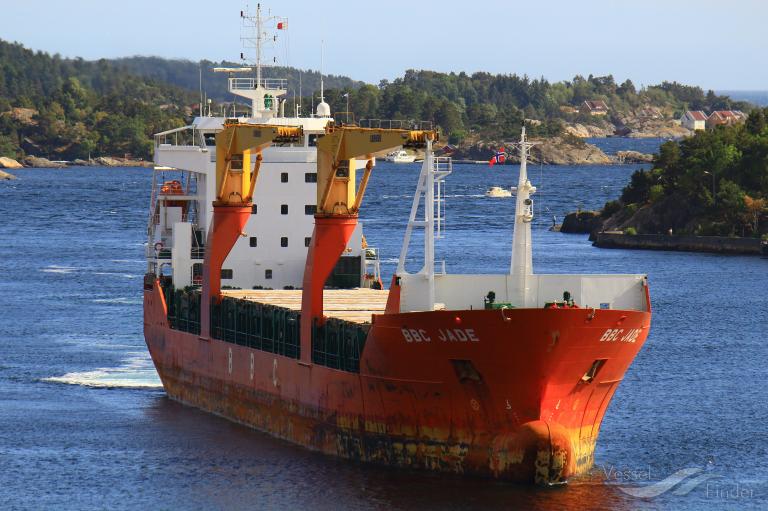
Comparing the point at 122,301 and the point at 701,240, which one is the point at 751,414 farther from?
the point at 701,240

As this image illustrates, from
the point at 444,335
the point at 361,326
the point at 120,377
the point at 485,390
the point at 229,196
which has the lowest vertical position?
the point at 120,377

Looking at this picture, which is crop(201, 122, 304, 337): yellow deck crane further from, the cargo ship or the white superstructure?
the white superstructure

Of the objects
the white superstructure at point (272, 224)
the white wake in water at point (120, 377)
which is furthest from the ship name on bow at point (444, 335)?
the white wake in water at point (120, 377)

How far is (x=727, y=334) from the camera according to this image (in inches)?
2539

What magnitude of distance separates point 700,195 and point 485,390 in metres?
88.8

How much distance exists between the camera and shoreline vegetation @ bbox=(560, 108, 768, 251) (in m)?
115

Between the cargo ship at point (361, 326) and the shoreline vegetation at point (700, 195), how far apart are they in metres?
65.0

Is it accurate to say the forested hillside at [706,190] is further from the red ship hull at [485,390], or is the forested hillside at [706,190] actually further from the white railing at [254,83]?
the red ship hull at [485,390]

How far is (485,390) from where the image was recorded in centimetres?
3516

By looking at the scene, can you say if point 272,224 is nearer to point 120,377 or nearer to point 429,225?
point 120,377

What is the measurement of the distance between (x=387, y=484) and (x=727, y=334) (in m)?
31.3

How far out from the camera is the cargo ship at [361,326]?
35000mm

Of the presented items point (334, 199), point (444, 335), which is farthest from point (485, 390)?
point (334, 199)

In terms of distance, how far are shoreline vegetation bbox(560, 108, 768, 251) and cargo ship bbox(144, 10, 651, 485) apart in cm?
6497
